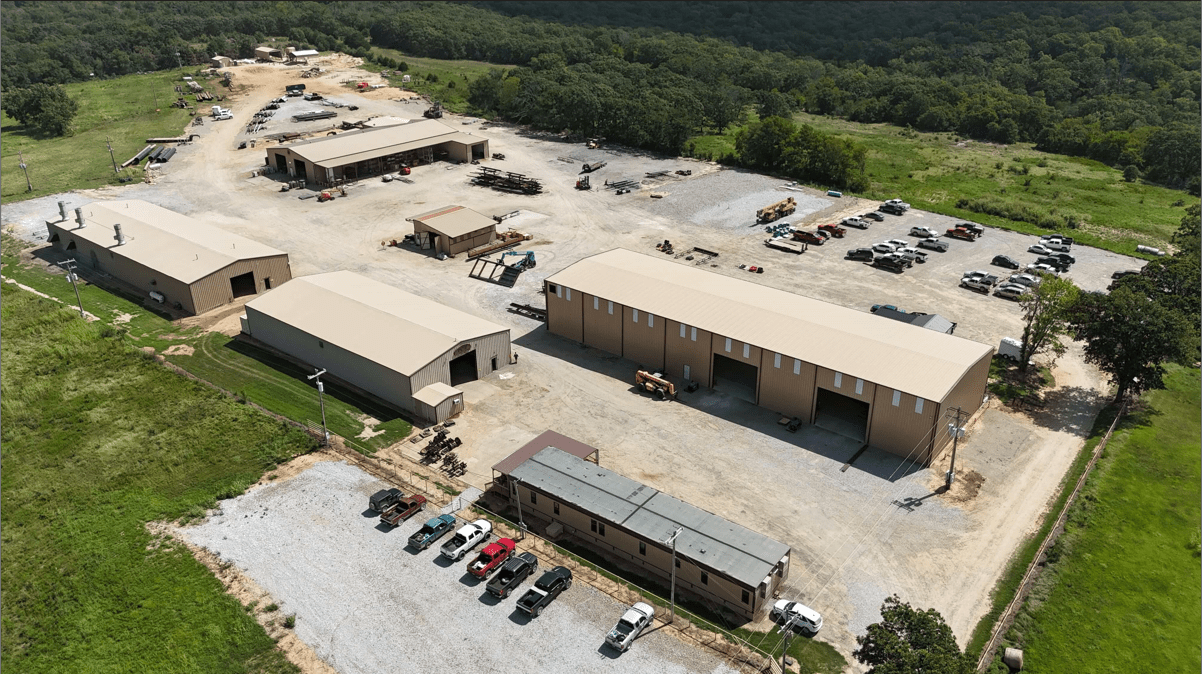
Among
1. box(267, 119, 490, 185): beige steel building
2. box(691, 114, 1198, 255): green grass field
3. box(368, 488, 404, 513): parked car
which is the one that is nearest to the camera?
box(368, 488, 404, 513): parked car

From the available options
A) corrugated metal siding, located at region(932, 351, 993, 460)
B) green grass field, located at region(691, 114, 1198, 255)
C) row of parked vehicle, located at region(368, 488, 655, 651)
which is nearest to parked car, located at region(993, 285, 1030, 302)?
green grass field, located at region(691, 114, 1198, 255)

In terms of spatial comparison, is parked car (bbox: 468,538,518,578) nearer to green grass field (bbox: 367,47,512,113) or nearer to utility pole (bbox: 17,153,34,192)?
utility pole (bbox: 17,153,34,192)

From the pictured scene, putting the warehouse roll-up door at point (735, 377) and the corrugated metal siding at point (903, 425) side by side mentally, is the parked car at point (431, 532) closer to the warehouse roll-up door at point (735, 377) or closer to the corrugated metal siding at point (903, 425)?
the warehouse roll-up door at point (735, 377)

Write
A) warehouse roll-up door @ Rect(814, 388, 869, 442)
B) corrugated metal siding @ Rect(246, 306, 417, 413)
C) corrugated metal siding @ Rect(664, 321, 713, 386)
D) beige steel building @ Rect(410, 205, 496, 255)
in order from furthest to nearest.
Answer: beige steel building @ Rect(410, 205, 496, 255), corrugated metal siding @ Rect(664, 321, 713, 386), corrugated metal siding @ Rect(246, 306, 417, 413), warehouse roll-up door @ Rect(814, 388, 869, 442)

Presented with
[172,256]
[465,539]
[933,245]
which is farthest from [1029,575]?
[172,256]

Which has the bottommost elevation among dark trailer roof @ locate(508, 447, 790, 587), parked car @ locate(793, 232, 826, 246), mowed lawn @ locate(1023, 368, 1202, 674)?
mowed lawn @ locate(1023, 368, 1202, 674)

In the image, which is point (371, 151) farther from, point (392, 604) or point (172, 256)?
point (392, 604)

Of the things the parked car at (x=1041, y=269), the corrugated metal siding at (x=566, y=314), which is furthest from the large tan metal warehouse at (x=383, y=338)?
the parked car at (x=1041, y=269)
